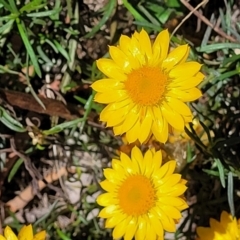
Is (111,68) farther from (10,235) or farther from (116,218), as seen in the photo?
(10,235)

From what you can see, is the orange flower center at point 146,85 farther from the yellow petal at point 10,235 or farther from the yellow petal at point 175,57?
the yellow petal at point 10,235

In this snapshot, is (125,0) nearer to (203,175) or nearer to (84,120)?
(84,120)

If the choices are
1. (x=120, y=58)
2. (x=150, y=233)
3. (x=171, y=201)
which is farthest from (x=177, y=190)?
(x=120, y=58)

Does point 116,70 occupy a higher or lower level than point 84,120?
higher

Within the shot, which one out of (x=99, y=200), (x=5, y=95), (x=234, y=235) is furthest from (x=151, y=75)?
(x=5, y=95)

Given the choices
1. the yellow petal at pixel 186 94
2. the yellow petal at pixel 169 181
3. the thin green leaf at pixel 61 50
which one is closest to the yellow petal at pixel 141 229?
the yellow petal at pixel 169 181

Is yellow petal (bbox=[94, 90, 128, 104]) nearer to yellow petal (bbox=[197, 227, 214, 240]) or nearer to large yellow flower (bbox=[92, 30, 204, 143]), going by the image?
large yellow flower (bbox=[92, 30, 204, 143])
